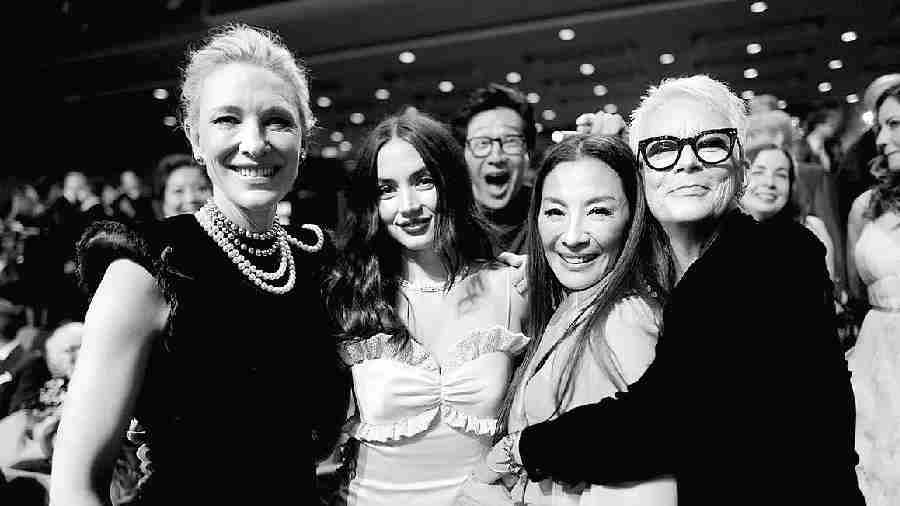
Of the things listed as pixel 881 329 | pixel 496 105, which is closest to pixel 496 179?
pixel 496 105

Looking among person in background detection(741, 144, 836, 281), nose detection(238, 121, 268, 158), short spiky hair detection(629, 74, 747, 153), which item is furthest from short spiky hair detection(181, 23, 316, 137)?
person in background detection(741, 144, 836, 281)

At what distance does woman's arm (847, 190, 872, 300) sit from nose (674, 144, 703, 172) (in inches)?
72.2

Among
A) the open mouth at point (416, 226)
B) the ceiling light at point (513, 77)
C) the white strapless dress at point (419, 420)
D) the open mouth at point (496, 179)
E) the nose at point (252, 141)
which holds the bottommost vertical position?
the white strapless dress at point (419, 420)

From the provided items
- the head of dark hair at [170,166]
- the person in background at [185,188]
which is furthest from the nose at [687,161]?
the head of dark hair at [170,166]

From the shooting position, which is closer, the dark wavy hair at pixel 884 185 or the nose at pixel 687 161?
the nose at pixel 687 161

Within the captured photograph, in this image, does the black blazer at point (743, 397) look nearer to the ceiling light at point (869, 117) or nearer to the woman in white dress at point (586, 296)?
the woman in white dress at point (586, 296)

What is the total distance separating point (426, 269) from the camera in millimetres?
2395

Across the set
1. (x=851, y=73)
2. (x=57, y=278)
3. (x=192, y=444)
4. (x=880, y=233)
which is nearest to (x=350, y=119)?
(x=851, y=73)

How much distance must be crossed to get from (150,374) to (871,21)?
350 inches

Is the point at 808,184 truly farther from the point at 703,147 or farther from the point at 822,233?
the point at 703,147

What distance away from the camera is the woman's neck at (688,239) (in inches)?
72.5

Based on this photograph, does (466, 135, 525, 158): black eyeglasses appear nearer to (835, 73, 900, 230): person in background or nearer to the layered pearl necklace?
(835, 73, 900, 230): person in background

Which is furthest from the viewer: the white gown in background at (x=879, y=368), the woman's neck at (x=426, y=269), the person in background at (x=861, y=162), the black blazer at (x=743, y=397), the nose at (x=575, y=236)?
the person in background at (x=861, y=162)

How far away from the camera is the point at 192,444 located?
5.36 ft
